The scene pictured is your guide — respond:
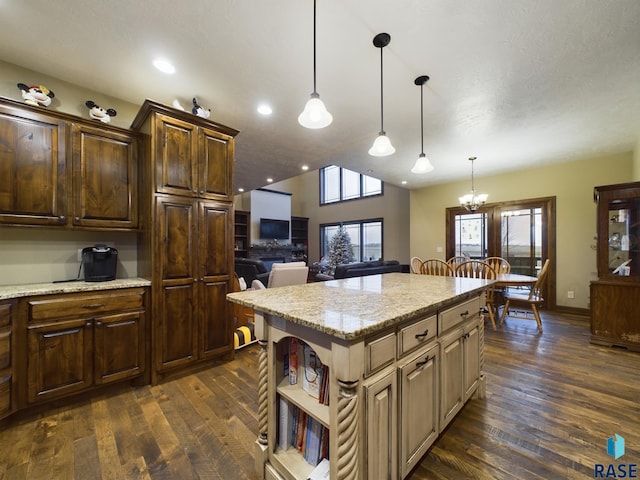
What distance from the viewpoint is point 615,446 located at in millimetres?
1548

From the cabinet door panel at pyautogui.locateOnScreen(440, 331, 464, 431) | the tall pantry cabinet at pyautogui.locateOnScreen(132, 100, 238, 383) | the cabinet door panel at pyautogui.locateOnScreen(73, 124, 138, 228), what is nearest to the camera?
the cabinet door panel at pyautogui.locateOnScreen(440, 331, 464, 431)

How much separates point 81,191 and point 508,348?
455cm

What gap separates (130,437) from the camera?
1677 millimetres

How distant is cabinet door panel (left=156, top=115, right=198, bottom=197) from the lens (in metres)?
2.29

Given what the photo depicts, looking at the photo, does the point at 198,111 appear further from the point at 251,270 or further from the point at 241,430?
the point at 251,270

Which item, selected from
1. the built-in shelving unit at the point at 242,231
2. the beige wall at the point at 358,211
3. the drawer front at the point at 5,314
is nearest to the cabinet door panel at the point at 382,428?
the drawer front at the point at 5,314

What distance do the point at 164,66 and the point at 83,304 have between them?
200 centimetres

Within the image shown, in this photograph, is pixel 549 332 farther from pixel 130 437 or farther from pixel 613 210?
pixel 130 437

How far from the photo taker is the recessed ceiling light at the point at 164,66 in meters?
2.14

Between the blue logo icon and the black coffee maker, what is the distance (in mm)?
3731

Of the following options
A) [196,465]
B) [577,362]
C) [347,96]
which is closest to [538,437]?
[577,362]

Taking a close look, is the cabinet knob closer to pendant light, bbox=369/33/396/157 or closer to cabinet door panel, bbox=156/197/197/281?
pendant light, bbox=369/33/396/157

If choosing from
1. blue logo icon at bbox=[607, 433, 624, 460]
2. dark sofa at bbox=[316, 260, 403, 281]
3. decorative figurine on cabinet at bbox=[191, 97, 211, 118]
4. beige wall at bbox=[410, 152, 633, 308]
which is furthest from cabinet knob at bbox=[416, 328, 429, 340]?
beige wall at bbox=[410, 152, 633, 308]

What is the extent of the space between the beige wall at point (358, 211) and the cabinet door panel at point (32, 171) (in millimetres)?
7614
